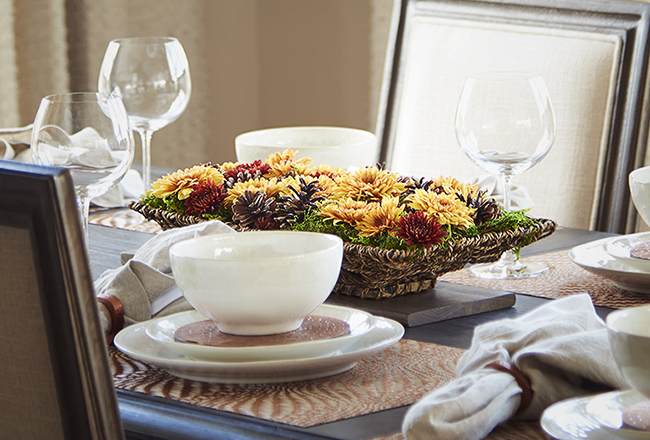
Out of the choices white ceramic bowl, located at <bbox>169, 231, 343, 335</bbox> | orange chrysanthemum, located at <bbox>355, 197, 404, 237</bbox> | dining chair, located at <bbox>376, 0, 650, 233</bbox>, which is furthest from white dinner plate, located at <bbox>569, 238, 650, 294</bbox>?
dining chair, located at <bbox>376, 0, 650, 233</bbox>

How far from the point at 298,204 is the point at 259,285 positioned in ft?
0.86

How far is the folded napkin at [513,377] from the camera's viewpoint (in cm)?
44

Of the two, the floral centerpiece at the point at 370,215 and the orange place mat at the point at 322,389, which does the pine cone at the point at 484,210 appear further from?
the orange place mat at the point at 322,389

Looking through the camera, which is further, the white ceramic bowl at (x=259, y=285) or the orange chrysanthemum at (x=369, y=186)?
the orange chrysanthemum at (x=369, y=186)

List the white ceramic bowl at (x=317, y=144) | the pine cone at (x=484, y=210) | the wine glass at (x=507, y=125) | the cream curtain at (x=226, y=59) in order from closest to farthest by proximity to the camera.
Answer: the pine cone at (x=484, y=210), the wine glass at (x=507, y=125), the white ceramic bowl at (x=317, y=144), the cream curtain at (x=226, y=59)

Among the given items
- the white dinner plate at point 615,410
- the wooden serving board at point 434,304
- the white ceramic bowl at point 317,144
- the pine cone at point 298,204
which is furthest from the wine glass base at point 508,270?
the white dinner plate at point 615,410

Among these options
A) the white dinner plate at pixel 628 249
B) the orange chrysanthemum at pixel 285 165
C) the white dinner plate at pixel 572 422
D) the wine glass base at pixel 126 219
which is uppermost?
the orange chrysanthemum at pixel 285 165

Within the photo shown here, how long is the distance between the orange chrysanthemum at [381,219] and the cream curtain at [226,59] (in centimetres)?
201

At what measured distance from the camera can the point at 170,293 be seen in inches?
28.3

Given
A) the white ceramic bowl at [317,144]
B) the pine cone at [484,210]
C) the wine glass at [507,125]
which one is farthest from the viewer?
the white ceramic bowl at [317,144]

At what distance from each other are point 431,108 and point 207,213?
857 mm

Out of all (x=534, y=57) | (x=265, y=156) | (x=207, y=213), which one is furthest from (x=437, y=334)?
(x=534, y=57)

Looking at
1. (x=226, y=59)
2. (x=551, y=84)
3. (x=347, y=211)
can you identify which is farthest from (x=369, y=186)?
(x=226, y=59)

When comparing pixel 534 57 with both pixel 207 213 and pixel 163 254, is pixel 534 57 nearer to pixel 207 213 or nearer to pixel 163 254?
pixel 207 213
